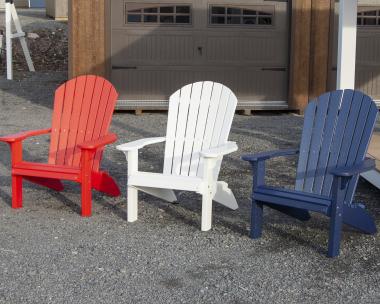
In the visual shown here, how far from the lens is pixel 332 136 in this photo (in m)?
5.55

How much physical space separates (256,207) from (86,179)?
1350 millimetres

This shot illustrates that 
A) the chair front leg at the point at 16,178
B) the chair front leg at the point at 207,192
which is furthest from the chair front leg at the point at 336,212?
the chair front leg at the point at 16,178

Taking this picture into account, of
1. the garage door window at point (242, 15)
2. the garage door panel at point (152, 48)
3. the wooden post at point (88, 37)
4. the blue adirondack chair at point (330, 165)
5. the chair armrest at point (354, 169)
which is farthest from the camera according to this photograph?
the garage door window at point (242, 15)

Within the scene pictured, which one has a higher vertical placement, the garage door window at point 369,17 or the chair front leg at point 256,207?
the garage door window at point 369,17

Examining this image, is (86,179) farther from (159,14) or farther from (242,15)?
(242,15)

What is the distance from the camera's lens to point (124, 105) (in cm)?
1188

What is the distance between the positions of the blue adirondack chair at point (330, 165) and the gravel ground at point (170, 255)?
8.2 inches

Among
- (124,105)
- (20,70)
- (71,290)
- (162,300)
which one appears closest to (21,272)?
(71,290)

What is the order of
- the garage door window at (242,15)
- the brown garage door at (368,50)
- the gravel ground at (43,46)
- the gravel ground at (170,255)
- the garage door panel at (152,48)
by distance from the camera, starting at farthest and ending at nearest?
1. the gravel ground at (43,46)
2. the brown garage door at (368,50)
3. the garage door window at (242,15)
4. the garage door panel at (152,48)
5. the gravel ground at (170,255)

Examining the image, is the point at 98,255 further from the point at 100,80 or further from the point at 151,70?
the point at 151,70

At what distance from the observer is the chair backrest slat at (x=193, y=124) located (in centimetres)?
616

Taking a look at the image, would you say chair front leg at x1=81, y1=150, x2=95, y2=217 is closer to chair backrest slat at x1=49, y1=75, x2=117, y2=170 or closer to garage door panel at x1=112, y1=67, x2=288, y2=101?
chair backrest slat at x1=49, y1=75, x2=117, y2=170

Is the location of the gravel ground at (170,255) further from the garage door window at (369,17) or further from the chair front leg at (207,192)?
the garage door window at (369,17)

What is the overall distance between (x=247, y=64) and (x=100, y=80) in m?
5.76
